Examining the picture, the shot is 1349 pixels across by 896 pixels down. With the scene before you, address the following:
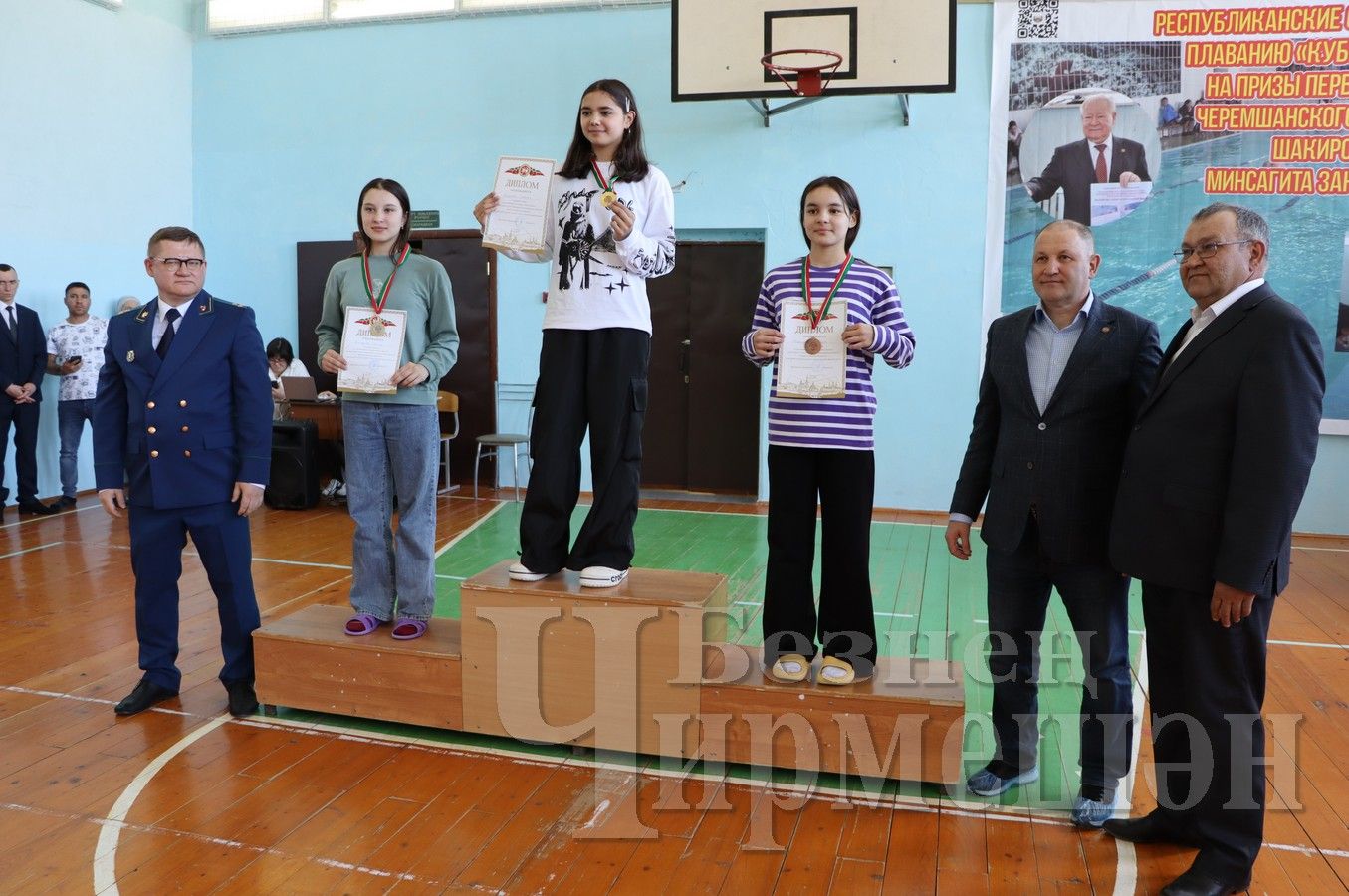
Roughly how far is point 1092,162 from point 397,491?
5.61 m

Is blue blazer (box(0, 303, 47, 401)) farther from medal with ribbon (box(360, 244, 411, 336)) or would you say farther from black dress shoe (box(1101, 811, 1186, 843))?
black dress shoe (box(1101, 811, 1186, 843))

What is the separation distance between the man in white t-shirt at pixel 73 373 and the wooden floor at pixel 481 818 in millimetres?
4103

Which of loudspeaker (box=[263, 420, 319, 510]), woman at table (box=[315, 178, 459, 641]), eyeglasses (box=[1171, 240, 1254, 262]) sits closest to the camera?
eyeglasses (box=[1171, 240, 1254, 262])

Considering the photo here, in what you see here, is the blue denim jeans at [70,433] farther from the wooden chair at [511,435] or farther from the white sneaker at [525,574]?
the white sneaker at [525,574]

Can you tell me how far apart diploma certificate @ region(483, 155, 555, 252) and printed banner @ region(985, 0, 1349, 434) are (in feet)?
16.4

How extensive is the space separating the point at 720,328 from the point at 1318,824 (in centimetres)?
567

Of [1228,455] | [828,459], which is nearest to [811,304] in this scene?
[828,459]

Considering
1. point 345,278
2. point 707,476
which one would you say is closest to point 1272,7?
point 707,476

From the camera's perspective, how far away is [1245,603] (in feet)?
6.76

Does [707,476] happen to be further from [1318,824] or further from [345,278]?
[1318,824]

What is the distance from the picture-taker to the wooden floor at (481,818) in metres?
2.28

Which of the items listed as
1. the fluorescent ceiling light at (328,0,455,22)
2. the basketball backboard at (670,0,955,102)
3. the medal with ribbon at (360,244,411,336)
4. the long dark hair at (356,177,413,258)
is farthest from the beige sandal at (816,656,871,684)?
the fluorescent ceiling light at (328,0,455,22)

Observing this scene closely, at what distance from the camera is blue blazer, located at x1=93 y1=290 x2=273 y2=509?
3070 millimetres

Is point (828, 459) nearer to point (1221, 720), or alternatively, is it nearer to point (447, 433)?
point (1221, 720)
